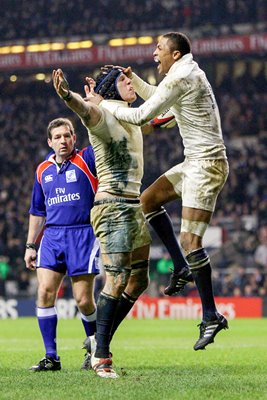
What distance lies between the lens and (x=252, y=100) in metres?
37.4

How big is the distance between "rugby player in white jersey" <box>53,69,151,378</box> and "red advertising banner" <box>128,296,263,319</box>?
16.2 metres

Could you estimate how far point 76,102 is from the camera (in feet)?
25.5

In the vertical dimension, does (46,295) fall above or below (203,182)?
below

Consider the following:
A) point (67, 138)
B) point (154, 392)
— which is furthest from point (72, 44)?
point (154, 392)

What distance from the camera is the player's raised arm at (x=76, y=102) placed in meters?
7.66

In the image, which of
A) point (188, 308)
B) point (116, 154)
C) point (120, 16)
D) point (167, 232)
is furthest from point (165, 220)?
point (120, 16)

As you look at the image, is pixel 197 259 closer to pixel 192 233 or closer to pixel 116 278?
pixel 192 233

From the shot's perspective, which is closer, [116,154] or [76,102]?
[76,102]

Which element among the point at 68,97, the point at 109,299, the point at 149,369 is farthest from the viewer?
the point at 149,369

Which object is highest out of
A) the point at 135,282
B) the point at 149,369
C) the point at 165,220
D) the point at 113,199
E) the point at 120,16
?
the point at 120,16

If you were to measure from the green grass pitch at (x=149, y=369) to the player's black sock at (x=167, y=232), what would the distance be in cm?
100

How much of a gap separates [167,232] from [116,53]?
2727 cm

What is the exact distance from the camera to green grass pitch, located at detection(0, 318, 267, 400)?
6.88 meters

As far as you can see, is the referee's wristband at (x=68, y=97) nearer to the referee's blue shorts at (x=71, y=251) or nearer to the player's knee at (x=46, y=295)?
the referee's blue shorts at (x=71, y=251)
